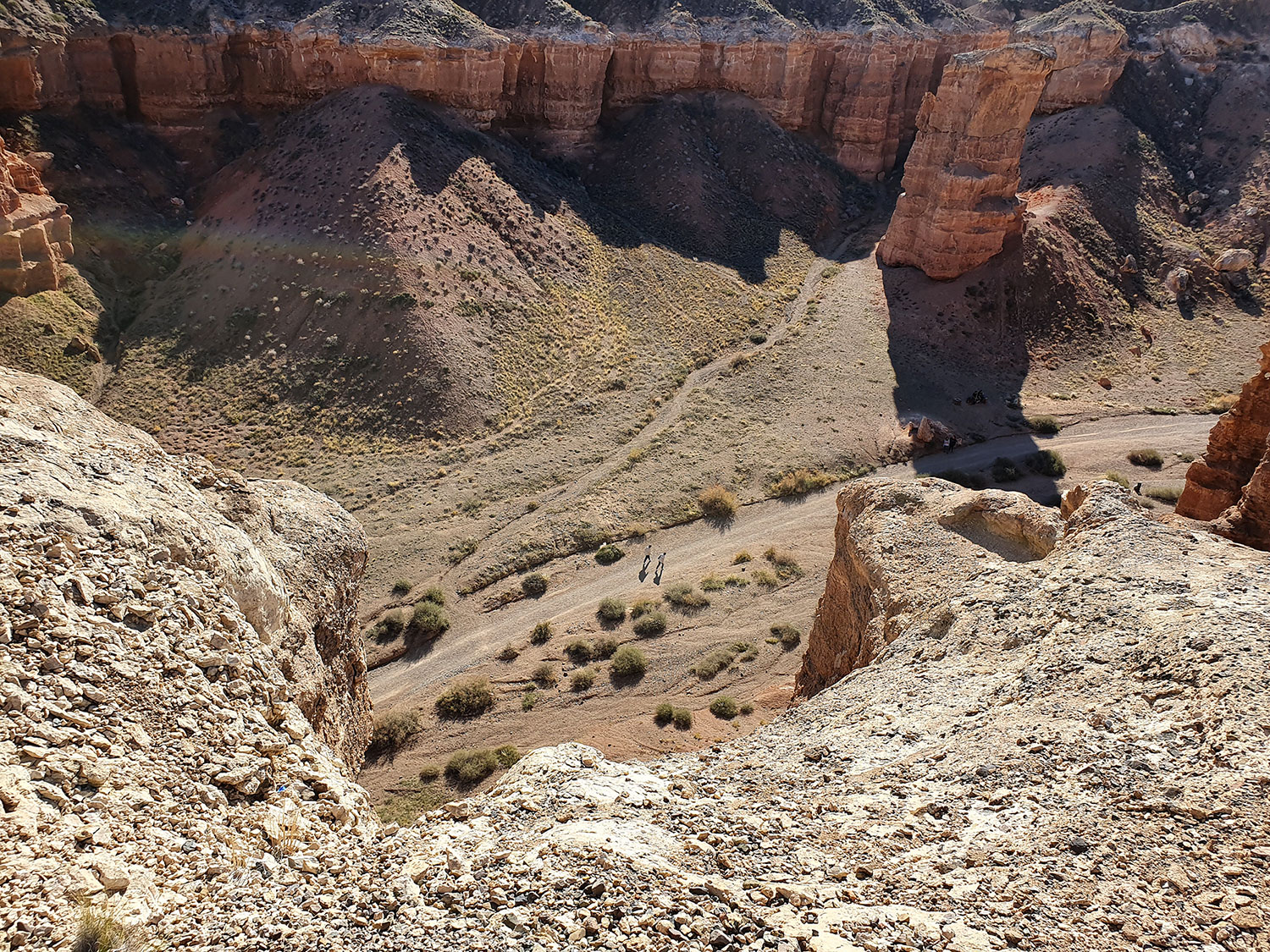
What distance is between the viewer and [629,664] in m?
26.3

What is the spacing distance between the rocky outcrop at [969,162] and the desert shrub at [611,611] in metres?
32.5

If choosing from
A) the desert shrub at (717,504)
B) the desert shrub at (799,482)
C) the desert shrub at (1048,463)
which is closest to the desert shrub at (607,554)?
the desert shrub at (717,504)

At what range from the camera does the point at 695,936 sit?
26.6 feet

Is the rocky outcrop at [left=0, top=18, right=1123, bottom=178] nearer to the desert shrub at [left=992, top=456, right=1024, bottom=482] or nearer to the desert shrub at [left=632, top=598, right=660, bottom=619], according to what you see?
the desert shrub at [left=992, top=456, right=1024, bottom=482]

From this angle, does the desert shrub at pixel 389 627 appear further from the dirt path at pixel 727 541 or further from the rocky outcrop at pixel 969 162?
the rocky outcrop at pixel 969 162

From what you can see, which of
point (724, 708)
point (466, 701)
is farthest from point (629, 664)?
point (466, 701)

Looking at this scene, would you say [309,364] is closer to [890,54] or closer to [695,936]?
[695,936]

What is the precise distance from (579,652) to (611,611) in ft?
7.89

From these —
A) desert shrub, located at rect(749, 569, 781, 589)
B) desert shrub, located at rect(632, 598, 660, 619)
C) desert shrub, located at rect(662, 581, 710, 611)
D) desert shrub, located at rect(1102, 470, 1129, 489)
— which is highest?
desert shrub, located at rect(1102, 470, 1129, 489)

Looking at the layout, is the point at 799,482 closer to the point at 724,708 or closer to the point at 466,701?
the point at 724,708

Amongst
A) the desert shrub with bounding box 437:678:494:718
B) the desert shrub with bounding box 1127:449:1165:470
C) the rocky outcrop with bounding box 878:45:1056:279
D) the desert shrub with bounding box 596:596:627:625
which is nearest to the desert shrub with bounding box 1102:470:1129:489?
the desert shrub with bounding box 1127:449:1165:470

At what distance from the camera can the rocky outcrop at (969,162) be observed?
43.9m

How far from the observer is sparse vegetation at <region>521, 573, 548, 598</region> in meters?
30.9

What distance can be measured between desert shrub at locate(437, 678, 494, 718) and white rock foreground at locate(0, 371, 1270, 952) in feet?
33.5
